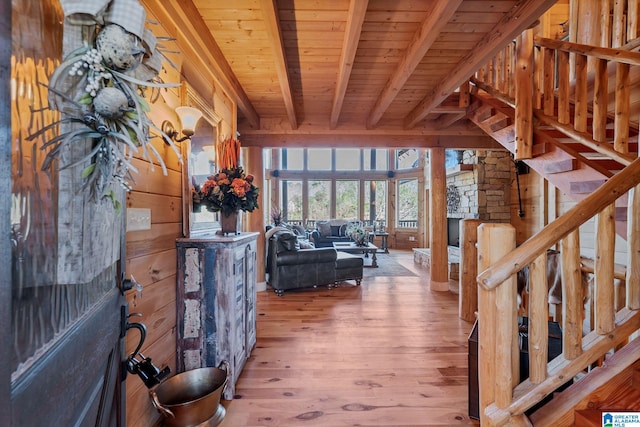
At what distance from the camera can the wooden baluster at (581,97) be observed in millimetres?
2270

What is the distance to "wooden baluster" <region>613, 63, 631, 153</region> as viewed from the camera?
198 cm

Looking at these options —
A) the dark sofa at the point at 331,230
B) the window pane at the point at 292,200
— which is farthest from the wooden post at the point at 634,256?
the window pane at the point at 292,200

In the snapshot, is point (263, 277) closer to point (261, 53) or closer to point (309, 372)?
point (309, 372)

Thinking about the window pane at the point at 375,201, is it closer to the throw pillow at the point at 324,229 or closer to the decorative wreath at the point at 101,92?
the throw pillow at the point at 324,229

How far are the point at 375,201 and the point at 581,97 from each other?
791 centimetres

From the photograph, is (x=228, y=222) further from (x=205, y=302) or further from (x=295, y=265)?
(x=295, y=265)

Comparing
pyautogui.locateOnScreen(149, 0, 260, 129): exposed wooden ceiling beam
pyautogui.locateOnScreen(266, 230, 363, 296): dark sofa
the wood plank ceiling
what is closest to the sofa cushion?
pyautogui.locateOnScreen(266, 230, 363, 296): dark sofa

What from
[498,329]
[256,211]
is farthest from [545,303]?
[256,211]

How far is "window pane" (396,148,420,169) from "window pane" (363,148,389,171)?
0.46m

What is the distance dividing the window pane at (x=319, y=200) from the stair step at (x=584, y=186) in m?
8.08

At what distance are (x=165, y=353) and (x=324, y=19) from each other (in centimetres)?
246

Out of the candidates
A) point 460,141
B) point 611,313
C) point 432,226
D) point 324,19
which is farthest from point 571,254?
point 460,141

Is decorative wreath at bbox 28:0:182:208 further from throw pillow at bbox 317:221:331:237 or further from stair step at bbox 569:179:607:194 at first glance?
throw pillow at bbox 317:221:331:237

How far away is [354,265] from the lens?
4664 millimetres
